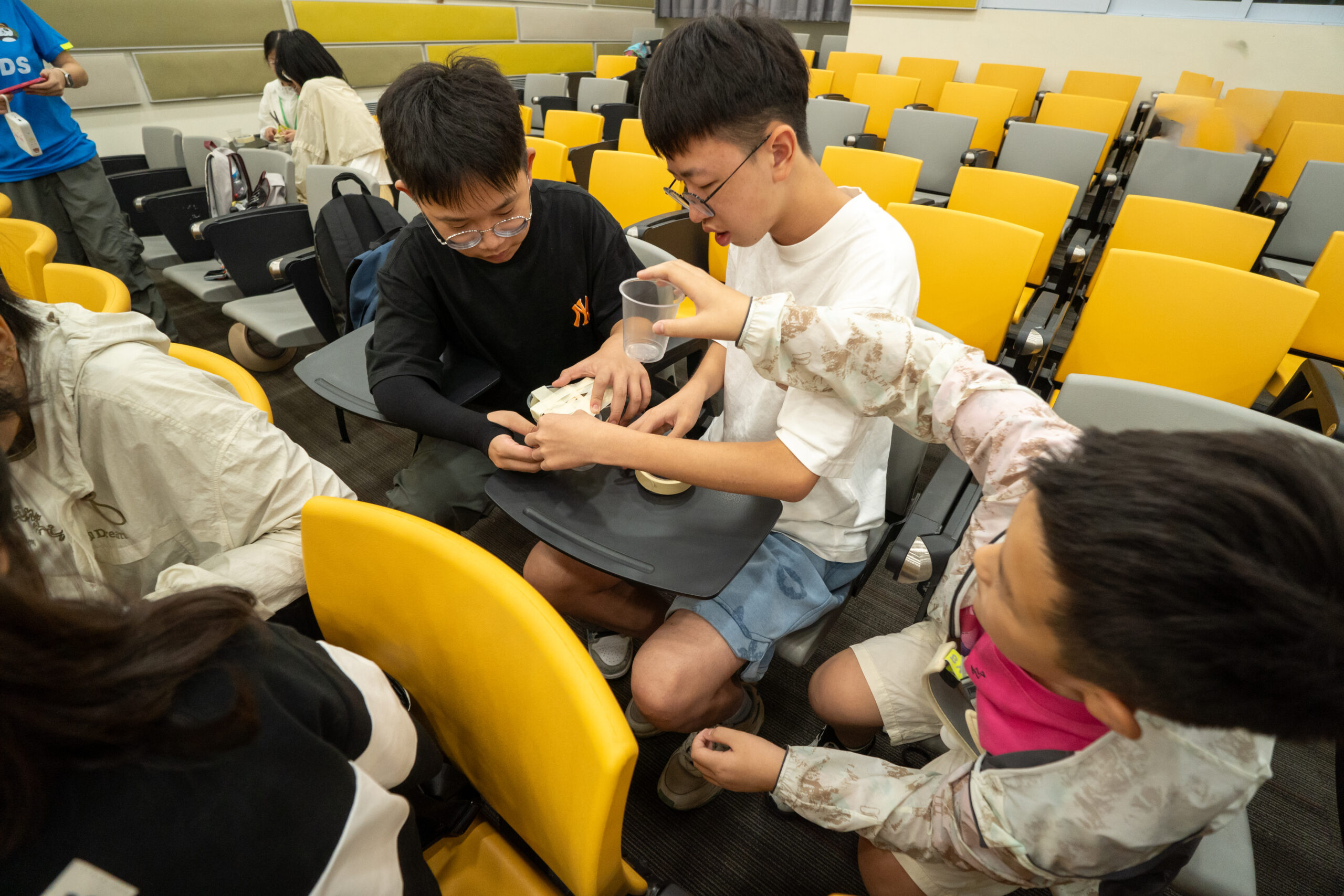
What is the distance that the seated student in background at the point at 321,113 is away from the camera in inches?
117

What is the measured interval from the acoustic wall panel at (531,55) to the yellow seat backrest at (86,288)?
21.4ft

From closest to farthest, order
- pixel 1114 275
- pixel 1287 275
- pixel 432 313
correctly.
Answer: pixel 432 313
pixel 1114 275
pixel 1287 275

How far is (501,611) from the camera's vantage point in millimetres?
611

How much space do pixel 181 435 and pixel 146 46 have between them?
5854mm

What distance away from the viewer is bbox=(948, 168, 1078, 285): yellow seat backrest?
2234 millimetres

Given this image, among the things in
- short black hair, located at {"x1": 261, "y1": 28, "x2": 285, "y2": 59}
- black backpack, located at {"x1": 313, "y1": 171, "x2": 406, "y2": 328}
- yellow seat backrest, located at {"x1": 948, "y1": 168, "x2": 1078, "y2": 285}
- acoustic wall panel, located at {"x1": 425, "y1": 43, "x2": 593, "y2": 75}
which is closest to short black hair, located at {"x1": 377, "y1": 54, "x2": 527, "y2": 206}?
black backpack, located at {"x1": 313, "y1": 171, "x2": 406, "y2": 328}

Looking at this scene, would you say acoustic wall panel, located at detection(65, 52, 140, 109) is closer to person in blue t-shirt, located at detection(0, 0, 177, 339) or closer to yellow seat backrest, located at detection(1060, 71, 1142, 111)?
person in blue t-shirt, located at detection(0, 0, 177, 339)

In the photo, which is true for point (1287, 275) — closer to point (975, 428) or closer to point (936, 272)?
point (936, 272)

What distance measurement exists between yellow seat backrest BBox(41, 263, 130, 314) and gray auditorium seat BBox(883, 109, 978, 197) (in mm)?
3479

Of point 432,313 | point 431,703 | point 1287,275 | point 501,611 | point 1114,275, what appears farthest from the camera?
point 1287,275

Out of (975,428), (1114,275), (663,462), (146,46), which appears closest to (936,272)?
(1114,275)

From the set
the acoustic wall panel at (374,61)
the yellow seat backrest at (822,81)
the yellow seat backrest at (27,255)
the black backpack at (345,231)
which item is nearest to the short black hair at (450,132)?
the black backpack at (345,231)

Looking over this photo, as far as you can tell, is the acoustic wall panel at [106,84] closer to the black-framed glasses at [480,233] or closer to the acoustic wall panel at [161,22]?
the acoustic wall panel at [161,22]

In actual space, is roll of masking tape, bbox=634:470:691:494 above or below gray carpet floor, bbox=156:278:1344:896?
above
